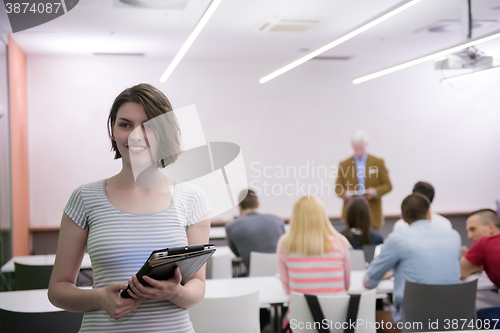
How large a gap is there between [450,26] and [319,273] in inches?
159

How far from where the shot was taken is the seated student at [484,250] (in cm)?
302

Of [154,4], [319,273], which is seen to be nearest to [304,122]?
[154,4]

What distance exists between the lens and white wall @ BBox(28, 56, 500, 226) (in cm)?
595

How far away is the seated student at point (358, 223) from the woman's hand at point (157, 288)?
290 cm

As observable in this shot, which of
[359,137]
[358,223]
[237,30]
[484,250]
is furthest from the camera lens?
[359,137]

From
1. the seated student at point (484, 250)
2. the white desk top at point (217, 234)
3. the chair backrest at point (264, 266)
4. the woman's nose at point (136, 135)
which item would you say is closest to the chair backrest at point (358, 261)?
the chair backrest at point (264, 266)

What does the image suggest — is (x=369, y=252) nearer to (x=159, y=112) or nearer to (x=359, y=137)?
(x=159, y=112)

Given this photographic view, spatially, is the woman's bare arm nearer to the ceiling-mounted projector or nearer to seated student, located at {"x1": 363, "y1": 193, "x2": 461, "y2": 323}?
seated student, located at {"x1": 363, "y1": 193, "x2": 461, "y2": 323}

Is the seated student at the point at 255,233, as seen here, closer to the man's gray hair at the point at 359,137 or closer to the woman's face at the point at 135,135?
the woman's face at the point at 135,135

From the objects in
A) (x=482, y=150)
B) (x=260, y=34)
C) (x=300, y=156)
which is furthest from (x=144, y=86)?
(x=482, y=150)

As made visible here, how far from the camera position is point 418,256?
289cm

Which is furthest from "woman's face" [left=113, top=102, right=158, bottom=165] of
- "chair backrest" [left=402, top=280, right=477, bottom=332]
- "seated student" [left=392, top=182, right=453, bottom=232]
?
"seated student" [left=392, top=182, right=453, bottom=232]

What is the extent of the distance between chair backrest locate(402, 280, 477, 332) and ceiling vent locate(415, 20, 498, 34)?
3.67 meters

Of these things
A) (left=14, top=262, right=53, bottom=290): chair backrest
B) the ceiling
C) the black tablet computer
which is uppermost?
the ceiling
